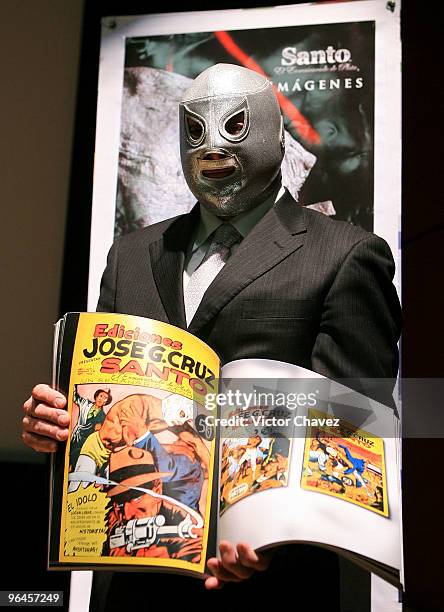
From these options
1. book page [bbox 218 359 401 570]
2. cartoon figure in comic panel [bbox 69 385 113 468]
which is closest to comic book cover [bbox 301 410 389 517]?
book page [bbox 218 359 401 570]


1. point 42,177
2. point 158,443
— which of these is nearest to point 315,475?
point 158,443

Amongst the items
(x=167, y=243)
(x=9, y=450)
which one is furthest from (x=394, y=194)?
(x=9, y=450)

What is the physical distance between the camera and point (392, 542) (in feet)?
3.03

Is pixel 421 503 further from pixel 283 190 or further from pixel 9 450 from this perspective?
pixel 9 450

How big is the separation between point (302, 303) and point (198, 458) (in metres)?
0.27

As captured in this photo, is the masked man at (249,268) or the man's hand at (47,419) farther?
the masked man at (249,268)

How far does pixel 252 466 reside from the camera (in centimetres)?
96

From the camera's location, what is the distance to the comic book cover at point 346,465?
0.94 metres

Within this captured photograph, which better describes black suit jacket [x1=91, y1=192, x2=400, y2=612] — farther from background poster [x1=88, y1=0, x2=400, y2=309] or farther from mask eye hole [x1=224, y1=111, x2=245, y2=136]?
background poster [x1=88, y1=0, x2=400, y2=309]

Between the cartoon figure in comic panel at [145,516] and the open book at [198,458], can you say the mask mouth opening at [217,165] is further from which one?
the cartoon figure in comic panel at [145,516]

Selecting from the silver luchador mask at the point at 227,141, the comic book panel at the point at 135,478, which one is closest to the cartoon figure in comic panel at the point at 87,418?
the comic book panel at the point at 135,478

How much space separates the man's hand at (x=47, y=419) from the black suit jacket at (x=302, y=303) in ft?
0.74

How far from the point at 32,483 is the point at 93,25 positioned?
3.38 feet

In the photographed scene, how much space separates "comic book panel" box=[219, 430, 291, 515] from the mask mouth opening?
434mm
